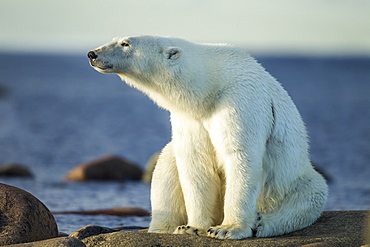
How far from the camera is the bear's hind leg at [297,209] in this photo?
7.38m

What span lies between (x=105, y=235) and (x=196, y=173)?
1.19m

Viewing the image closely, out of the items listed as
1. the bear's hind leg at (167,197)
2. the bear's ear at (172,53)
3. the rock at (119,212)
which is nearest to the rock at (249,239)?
→ the bear's hind leg at (167,197)

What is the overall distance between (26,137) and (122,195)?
14521mm

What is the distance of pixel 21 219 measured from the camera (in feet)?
23.5

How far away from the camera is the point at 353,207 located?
475 inches

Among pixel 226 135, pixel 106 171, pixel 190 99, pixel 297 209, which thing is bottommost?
pixel 106 171

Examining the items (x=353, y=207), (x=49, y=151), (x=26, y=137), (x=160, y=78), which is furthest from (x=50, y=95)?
(x=160, y=78)

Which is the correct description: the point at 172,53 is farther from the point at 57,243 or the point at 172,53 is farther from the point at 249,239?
the point at 57,243

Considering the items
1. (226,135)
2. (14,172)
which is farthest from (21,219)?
(14,172)

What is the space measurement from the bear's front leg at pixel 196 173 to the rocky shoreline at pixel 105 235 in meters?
0.45

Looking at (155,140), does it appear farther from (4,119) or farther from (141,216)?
(141,216)

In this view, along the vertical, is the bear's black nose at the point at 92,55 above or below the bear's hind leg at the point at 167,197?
above

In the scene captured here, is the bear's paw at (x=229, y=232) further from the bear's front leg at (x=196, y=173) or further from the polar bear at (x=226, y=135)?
the bear's front leg at (x=196, y=173)

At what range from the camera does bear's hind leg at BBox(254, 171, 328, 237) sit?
7379mm
